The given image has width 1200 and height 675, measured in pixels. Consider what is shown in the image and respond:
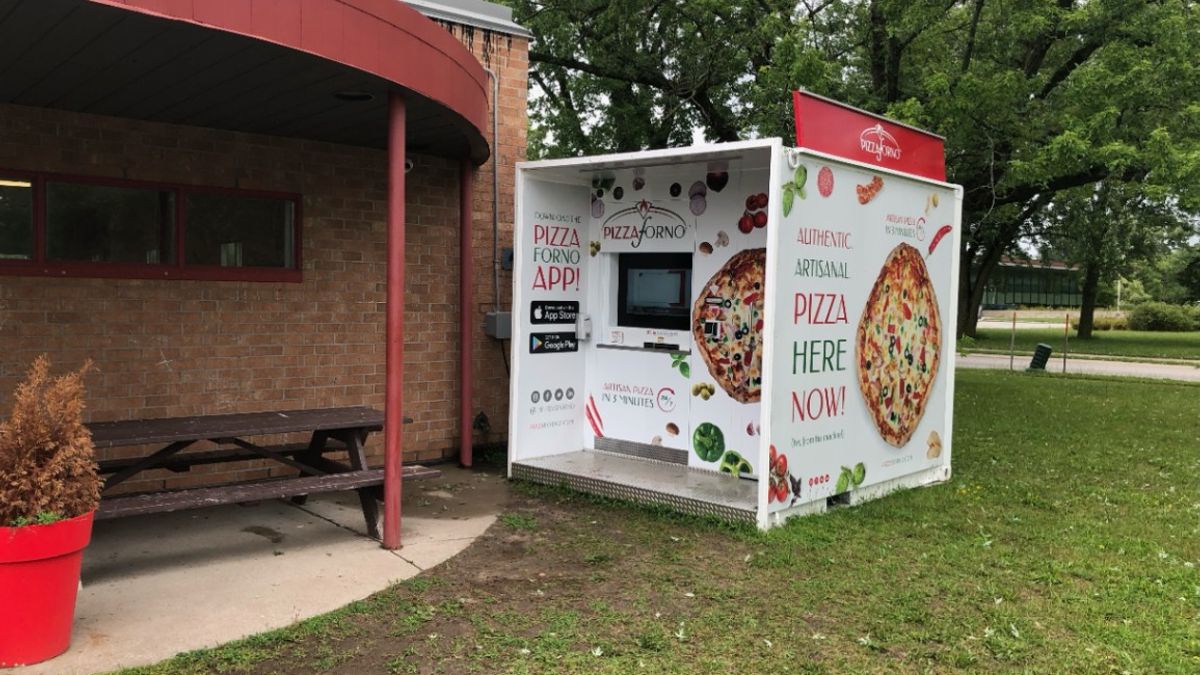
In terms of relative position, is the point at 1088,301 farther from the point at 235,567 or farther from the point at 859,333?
the point at 235,567

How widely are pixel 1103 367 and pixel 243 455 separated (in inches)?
830

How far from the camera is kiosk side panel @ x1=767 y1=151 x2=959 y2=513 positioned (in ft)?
19.8

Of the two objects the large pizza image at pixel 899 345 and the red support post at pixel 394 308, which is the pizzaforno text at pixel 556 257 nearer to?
the red support post at pixel 394 308

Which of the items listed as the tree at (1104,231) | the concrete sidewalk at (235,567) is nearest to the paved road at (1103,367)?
the tree at (1104,231)

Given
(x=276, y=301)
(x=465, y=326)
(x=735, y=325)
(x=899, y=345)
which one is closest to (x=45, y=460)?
(x=276, y=301)

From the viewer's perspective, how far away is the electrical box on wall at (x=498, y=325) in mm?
8125

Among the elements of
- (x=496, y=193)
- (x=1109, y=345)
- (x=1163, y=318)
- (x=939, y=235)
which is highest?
(x=496, y=193)

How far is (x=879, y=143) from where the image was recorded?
6859 millimetres

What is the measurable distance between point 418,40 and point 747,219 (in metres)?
3.17

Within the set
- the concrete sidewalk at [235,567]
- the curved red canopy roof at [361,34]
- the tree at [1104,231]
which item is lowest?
the concrete sidewalk at [235,567]

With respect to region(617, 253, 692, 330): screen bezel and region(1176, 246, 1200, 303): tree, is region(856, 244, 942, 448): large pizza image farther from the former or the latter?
region(1176, 246, 1200, 303): tree

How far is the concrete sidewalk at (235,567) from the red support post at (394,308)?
1.49ft

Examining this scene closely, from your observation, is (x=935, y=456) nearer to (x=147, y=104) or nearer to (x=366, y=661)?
(x=366, y=661)

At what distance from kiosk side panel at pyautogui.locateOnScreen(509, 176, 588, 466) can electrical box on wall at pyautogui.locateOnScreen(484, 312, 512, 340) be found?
0.66m
